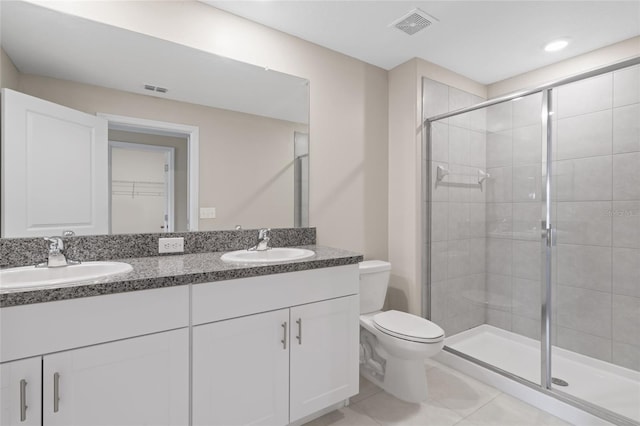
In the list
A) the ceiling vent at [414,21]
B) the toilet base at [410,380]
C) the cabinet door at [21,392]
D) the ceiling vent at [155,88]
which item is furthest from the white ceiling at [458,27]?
the toilet base at [410,380]

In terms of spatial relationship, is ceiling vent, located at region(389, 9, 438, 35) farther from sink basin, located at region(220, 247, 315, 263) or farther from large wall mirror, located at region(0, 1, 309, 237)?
sink basin, located at region(220, 247, 315, 263)

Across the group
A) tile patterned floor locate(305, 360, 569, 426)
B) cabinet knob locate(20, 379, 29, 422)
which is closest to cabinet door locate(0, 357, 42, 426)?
cabinet knob locate(20, 379, 29, 422)

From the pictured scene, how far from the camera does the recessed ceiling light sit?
215 cm

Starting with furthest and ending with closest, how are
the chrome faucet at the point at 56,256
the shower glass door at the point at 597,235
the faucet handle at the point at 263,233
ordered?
1. the shower glass door at the point at 597,235
2. the faucet handle at the point at 263,233
3. the chrome faucet at the point at 56,256

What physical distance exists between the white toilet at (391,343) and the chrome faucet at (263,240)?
70cm

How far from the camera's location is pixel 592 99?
2225mm

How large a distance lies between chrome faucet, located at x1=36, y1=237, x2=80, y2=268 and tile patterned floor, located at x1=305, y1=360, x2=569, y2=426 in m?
1.44

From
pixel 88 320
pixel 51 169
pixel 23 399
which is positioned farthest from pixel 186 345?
pixel 51 169

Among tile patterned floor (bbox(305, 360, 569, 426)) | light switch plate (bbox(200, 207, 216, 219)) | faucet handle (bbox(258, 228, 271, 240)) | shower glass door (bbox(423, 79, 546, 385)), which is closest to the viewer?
A: tile patterned floor (bbox(305, 360, 569, 426))

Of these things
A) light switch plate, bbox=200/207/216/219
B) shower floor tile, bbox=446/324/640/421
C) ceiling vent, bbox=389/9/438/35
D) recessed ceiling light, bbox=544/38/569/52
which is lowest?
shower floor tile, bbox=446/324/640/421

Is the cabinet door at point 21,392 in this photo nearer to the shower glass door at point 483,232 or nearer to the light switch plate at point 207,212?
the light switch plate at point 207,212

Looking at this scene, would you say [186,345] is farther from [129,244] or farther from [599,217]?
[599,217]

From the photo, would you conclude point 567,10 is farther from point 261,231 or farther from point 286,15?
point 261,231

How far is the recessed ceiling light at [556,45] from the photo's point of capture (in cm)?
215
